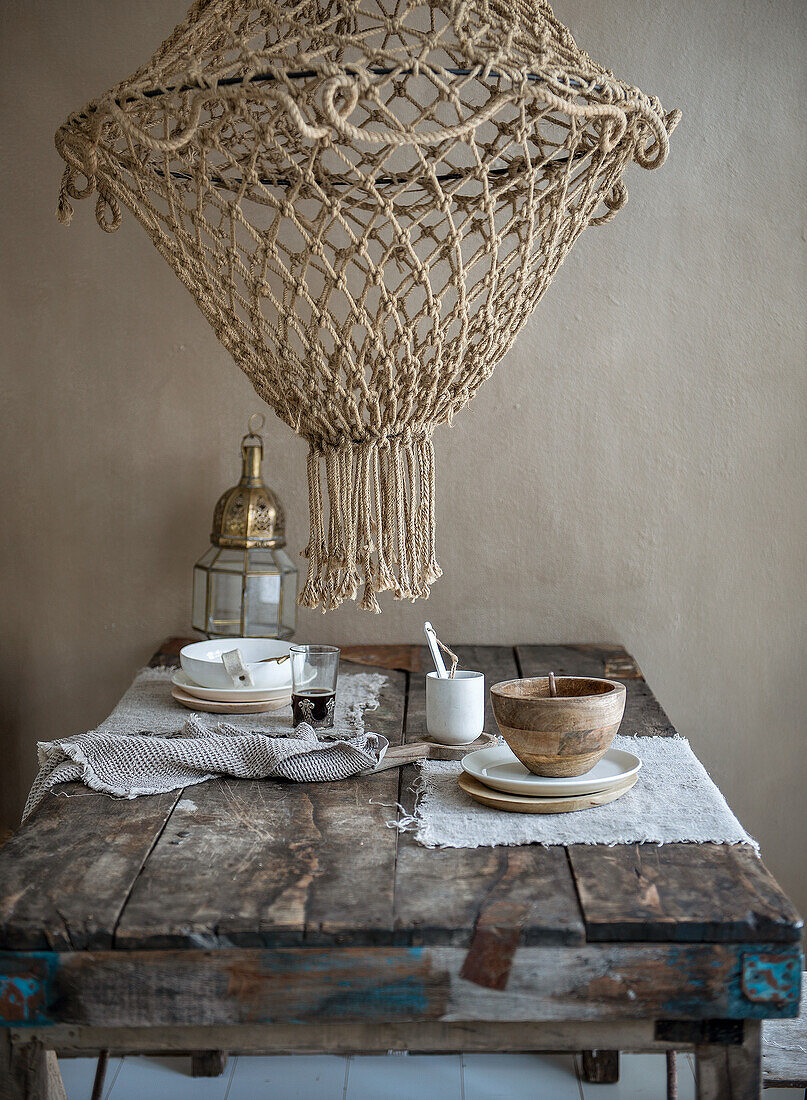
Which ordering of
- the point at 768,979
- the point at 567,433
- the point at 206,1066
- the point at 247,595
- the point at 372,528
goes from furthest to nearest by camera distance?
the point at 567,433 < the point at 247,595 < the point at 206,1066 < the point at 372,528 < the point at 768,979

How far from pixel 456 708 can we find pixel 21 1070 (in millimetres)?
693

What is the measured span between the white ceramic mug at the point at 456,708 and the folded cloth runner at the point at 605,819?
11cm

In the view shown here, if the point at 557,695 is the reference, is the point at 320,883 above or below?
below

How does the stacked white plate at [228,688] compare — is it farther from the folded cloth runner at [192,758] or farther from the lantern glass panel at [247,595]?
the lantern glass panel at [247,595]

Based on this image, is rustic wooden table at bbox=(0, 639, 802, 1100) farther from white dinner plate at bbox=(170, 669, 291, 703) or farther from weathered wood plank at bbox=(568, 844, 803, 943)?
white dinner plate at bbox=(170, 669, 291, 703)

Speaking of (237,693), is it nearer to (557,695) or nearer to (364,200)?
(557,695)

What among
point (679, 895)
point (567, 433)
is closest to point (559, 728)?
point (679, 895)

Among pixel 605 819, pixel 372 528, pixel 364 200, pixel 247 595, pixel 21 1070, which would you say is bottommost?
pixel 21 1070

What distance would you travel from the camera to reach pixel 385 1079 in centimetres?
182

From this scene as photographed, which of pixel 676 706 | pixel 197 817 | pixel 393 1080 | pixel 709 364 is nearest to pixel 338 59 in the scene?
pixel 197 817

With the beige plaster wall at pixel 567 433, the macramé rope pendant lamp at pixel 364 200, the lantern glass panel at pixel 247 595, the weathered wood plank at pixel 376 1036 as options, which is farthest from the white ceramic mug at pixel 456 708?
the beige plaster wall at pixel 567 433

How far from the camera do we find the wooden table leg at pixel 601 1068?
180 cm

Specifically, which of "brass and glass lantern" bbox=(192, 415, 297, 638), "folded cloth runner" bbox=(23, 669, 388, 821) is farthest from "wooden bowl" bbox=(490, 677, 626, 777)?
"brass and glass lantern" bbox=(192, 415, 297, 638)

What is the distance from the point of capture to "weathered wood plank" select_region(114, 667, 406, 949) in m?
0.91
